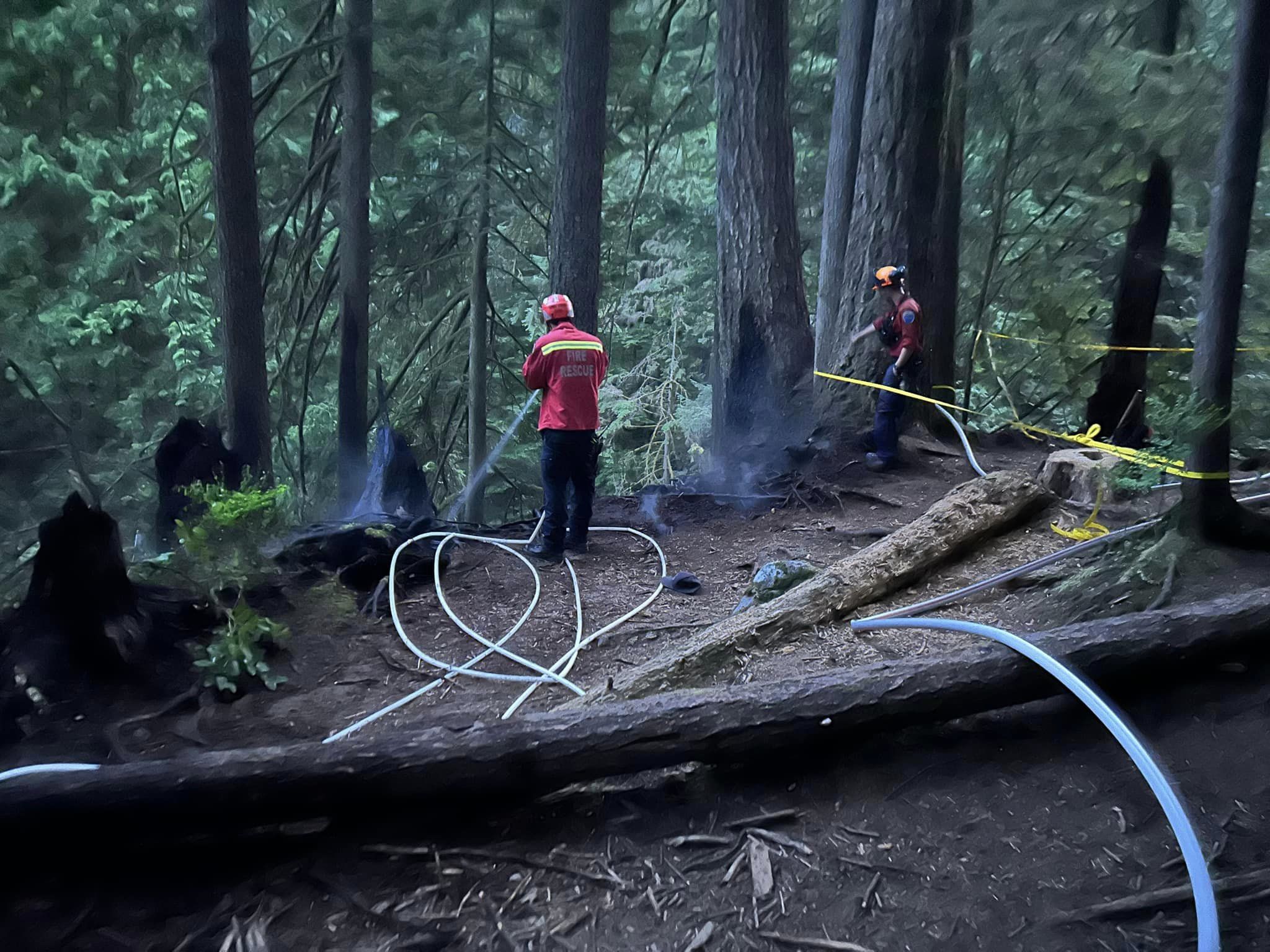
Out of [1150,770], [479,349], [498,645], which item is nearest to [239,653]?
[498,645]

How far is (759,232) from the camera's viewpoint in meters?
8.62

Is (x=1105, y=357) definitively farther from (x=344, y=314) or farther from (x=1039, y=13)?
(x=344, y=314)

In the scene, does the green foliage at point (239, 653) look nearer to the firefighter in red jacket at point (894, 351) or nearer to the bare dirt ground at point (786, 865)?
the bare dirt ground at point (786, 865)

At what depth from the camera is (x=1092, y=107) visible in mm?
6109

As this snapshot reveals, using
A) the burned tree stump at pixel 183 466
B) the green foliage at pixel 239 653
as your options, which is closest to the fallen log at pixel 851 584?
the green foliage at pixel 239 653

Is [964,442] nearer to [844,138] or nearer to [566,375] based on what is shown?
[566,375]

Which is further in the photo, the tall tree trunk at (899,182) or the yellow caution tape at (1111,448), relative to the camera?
the tall tree trunk at (899,182)

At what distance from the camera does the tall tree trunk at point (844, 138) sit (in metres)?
9.05

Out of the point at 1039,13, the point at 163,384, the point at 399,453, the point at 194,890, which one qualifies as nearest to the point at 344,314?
the point at 399,453

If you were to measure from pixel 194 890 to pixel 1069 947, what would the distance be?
220 cm

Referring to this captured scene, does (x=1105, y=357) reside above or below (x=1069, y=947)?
above

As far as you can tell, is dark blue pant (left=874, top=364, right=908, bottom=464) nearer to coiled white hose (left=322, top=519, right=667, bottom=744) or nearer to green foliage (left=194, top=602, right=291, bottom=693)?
coiled white hose (left=322, top=519, right=667, bottom=744)

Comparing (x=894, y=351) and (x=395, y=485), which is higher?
(x=894, y=351)

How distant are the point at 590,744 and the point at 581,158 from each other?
25.3 feet
